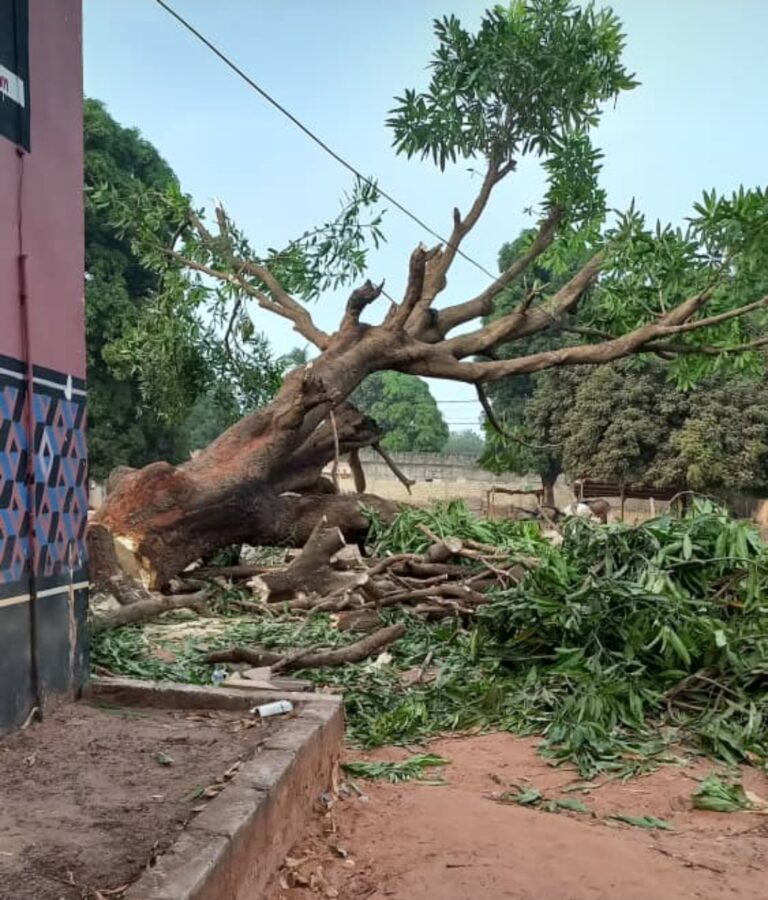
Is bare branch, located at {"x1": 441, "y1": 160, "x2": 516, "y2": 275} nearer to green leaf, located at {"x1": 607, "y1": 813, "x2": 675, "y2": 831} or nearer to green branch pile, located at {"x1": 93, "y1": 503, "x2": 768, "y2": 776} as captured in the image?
green branch pile, located at {"x1": 93, "y1": 503, "x2": 768, "y2": 776}

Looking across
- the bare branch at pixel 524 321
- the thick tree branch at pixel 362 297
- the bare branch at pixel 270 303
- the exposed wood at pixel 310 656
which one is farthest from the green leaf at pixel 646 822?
the bare branch at pixel 270 303

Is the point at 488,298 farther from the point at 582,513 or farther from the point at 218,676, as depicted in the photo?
the point at 218,676

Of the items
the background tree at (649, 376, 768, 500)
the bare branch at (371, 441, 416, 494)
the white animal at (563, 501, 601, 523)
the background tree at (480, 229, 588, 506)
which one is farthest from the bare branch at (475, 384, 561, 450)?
the background tree at (649, 376, 768, 500)

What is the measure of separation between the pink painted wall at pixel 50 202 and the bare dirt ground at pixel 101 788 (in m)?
1.58

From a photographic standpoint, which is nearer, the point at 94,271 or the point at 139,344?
the point at 139,344

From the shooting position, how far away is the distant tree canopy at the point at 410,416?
40812 millimetres

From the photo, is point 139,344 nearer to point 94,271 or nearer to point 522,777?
point 522,777

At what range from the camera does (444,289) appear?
453 inches

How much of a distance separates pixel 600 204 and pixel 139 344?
6.93m

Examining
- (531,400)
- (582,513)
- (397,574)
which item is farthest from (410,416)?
(397,574)

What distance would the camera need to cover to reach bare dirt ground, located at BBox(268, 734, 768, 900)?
2926 mm

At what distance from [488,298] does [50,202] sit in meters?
8.18

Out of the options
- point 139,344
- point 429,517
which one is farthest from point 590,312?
point 139,344

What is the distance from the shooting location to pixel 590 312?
1143 cm
